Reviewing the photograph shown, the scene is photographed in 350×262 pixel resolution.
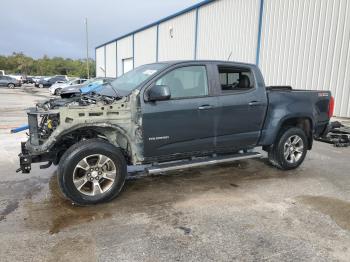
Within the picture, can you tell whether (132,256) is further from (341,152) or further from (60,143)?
(341,152)

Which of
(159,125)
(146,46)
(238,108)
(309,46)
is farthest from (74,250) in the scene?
(146,46)

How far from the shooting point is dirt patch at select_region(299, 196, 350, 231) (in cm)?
400

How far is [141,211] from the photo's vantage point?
13.6 ft

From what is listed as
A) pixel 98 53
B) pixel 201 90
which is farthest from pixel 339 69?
pixel 98 53

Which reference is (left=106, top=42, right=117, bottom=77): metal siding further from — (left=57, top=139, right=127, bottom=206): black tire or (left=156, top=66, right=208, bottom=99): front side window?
(left=57, top=139, right=127, bottom=206): black tire

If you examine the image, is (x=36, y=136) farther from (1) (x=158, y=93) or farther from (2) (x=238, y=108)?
(2) (x=238, y=108)

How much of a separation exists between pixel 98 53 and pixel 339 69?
131ft

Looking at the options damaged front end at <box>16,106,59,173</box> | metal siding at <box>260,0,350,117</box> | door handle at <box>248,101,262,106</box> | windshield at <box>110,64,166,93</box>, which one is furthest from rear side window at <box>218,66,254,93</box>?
metal siding at <box>260,0,350,117</box>

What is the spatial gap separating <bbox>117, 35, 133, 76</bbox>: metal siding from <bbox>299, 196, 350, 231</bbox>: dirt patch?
29683 millimetres

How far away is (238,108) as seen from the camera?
17.1ft

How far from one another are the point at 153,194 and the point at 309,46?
9.99 meters

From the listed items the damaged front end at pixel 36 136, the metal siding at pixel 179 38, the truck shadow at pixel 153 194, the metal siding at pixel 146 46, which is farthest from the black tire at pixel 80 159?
the metal siding at pixel 146 46

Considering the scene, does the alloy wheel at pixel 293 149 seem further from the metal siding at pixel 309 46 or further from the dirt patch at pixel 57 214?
the metal siding at pixel 309 46

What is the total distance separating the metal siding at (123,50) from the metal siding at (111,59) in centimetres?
152
